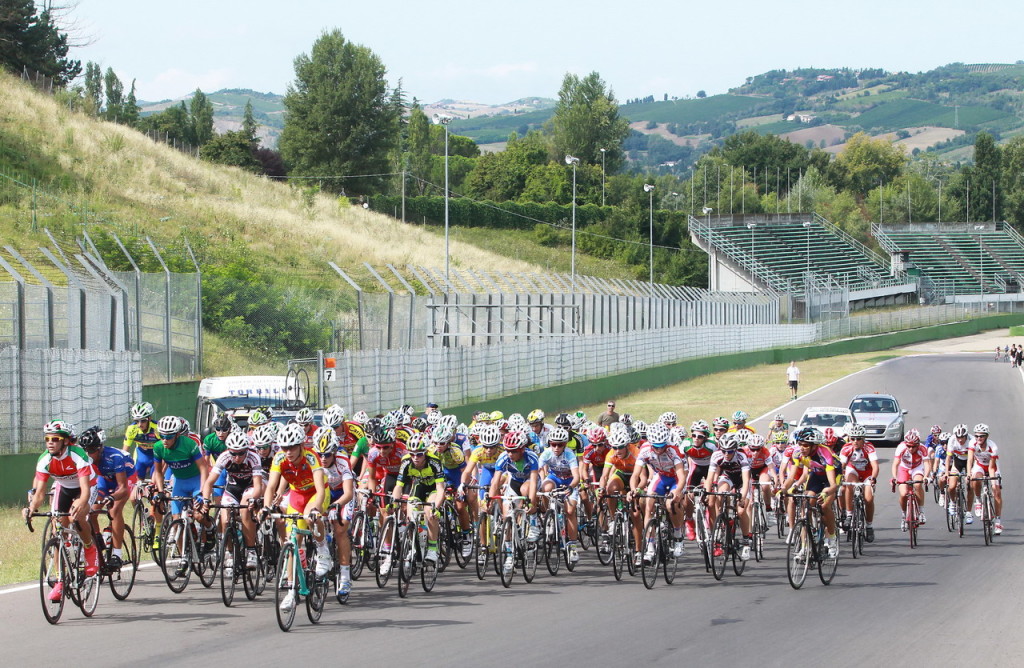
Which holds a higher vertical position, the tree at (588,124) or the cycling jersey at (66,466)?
the tree at (588,124)

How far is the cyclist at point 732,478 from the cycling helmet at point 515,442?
2.28 metres

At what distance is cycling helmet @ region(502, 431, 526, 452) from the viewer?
14852mm

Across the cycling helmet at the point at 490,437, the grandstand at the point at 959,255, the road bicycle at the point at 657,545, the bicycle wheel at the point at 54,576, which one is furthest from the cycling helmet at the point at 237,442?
the grandstand at the point at 959,255

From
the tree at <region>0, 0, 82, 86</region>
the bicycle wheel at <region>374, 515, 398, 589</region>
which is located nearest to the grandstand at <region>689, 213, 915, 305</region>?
the tree at <region>0, 0, 82, 86</region>

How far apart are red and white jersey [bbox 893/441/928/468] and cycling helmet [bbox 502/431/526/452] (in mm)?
6816

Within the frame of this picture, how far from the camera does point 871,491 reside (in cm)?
1775

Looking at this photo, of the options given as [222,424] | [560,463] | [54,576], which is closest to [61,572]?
[54,576]

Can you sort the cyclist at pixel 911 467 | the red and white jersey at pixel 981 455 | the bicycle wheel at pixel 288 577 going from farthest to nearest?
1. the red and white jersey at pixel 981 455
2. the cyclist at pixel 911 467
3. the bicycle wheel at pixel 288 577

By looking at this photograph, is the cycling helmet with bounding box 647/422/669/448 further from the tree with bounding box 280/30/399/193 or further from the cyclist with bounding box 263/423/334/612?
the tree with bounding box 280/30/399/193

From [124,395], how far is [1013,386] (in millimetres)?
41679

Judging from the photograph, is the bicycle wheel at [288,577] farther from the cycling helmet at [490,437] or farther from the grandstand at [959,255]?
the grandstand at [959,255]

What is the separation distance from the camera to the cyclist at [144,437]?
1406 centimetres

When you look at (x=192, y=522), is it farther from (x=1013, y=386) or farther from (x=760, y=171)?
(x=760, y=171)

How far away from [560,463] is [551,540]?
3.00ft
